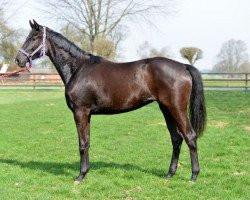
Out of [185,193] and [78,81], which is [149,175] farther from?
[78,81]

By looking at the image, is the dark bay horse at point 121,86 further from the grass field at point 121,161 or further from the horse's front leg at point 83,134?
the grass field at point 121,161

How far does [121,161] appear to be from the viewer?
696 cm

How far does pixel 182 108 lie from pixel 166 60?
2.56 ft

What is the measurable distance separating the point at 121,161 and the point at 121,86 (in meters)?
2.01

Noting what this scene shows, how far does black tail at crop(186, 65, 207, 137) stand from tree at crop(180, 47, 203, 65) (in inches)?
999

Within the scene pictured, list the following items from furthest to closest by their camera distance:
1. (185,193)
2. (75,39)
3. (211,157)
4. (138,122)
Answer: (75,39)
(138,122)
(211,157)
(185,193)

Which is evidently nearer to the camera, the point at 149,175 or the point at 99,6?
the point at 149,175

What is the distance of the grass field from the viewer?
Result: 202 inches

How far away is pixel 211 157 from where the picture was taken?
703 centimetres

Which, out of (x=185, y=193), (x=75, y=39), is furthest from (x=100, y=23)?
(x=185, y=193)

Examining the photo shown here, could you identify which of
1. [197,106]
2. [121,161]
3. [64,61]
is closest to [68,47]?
[64,61]

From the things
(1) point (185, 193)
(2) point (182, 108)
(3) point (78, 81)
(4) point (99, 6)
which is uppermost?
(4) point (99, 6)

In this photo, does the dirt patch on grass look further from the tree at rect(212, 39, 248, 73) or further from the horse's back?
the tree at rect(212, 39, 248, 73)

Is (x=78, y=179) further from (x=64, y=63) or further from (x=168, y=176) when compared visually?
(x=64, y=63)
